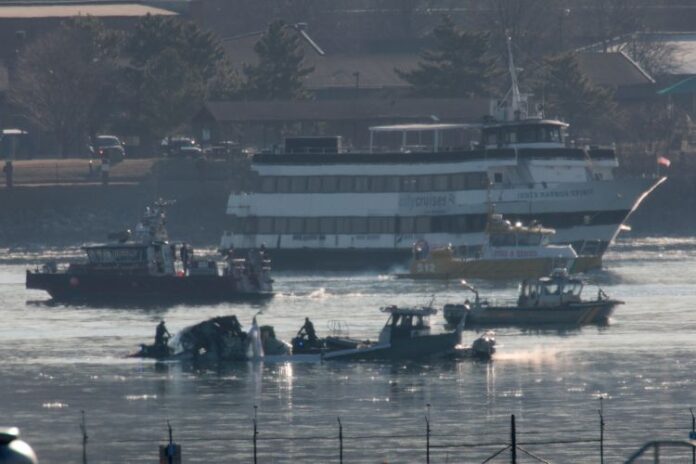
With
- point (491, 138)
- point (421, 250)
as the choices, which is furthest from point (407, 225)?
point (421, 250)

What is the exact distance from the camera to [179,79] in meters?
141

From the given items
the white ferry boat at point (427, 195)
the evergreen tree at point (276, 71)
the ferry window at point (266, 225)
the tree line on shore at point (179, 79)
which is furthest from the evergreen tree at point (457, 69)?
the ferry window at point (266, 225)

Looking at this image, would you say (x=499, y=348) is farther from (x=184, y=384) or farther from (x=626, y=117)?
(x=626, y=117)

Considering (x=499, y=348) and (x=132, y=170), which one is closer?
(x=499, y=348)

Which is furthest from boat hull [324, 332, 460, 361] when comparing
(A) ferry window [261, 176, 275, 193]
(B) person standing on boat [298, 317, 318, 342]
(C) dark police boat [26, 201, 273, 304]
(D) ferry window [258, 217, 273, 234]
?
(A) ferry window [261, 176, 275, 193]

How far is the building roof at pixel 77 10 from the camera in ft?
560

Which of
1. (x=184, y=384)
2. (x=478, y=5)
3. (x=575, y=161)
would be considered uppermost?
(x=478, y=5)

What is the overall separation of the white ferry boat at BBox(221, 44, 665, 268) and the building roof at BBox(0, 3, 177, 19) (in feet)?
182

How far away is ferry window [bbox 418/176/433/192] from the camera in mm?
115125

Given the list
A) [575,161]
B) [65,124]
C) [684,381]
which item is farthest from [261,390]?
[65,124]

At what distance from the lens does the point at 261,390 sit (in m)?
62.1

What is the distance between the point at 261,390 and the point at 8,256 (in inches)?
2239

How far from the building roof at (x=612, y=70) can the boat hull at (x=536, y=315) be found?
3060 inches

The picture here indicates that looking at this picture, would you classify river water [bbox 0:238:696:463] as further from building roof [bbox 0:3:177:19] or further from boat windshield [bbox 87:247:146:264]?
building roof [bbox 0:3:177:19]
